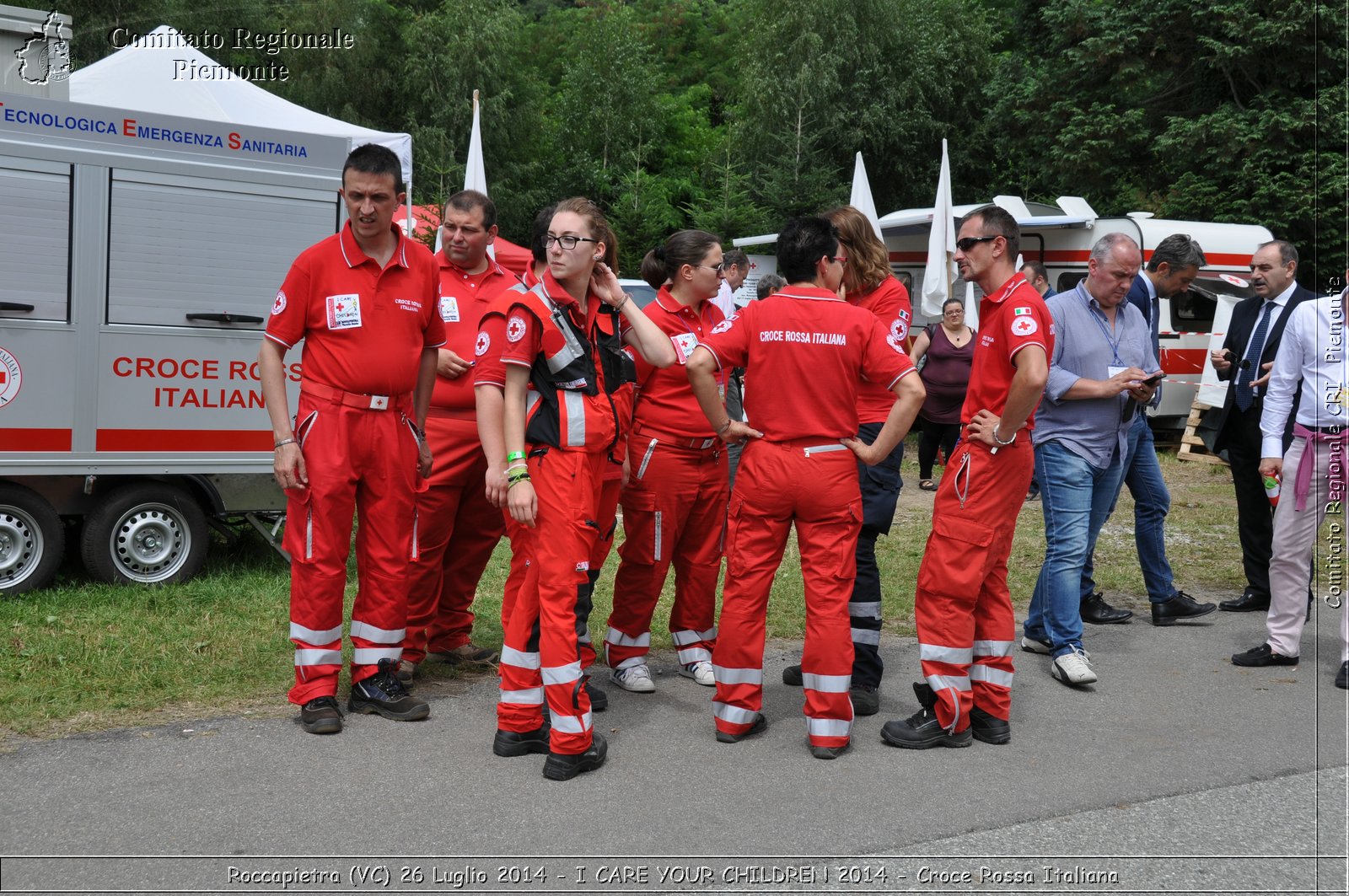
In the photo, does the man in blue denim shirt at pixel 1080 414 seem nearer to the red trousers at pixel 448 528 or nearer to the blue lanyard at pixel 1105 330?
the blue lanyard at pixel 1105 330

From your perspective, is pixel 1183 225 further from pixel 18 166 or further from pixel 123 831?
pixel 123 831

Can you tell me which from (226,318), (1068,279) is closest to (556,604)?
(226,318)

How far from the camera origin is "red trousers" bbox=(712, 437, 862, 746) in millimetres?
4559

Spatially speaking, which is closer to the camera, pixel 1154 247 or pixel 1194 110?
pixel 1154 247

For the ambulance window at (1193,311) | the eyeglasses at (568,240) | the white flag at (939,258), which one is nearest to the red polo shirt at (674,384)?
the eyeglasses at (568,240)

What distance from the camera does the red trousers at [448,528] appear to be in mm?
5379

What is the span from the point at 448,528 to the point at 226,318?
259 cm

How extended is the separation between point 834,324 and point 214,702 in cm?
302

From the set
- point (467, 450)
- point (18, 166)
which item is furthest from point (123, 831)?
point (18, 166)

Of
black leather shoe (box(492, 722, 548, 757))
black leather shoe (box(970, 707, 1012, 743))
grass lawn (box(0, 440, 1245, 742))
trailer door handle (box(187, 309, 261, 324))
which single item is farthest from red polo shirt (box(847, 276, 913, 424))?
trailer door handle (box(187, 309, 261, 324))

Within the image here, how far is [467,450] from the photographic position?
5.39m

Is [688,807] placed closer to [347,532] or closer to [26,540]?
[347,532]

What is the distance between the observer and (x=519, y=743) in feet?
14.7

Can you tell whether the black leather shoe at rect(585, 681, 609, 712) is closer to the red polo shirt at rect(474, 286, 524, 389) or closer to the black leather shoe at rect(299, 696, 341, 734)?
the black leather shoe at rect(299, 696, 341, 734)
